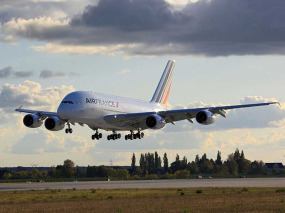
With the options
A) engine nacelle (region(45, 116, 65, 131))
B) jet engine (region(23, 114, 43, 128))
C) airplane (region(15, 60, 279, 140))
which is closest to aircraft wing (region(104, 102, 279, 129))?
airplane (region(15, 60, 279, 140))

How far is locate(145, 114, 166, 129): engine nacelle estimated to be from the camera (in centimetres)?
9588

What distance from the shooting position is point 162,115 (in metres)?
99.4

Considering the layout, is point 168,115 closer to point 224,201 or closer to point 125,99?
point 125,99

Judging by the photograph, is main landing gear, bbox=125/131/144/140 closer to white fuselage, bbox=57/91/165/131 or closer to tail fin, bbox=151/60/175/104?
white fuselage, bbox=57/91/165/131

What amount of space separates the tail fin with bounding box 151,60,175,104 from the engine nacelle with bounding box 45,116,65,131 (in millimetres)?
28367

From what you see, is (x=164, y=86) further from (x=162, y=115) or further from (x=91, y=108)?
(x=91, y=108)

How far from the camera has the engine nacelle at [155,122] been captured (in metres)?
95.9

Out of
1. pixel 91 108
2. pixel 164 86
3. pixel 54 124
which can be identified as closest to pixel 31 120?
pixel 54 124

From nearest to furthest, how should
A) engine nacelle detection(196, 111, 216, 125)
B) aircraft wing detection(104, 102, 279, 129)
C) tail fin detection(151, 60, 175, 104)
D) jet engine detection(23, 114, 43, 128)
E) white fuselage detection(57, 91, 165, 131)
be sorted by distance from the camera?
white fuselage detection(57, 91, 165, 131)
engine nacelle detection(196, 111, 216, 125)
aircraft wing detection(104, 102, 279, 129)
jet engine detection(23, 114, 43, 128)
tail fin detection(151, 60, 175, 104)

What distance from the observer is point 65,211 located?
6303cm

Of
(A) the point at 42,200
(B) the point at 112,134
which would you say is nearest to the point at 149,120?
(B) the point at 112,134

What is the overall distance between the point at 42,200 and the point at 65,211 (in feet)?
66.7

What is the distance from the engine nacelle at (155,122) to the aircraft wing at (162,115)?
0.73m

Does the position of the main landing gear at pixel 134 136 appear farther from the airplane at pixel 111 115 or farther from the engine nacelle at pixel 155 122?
the engine nacelle at pixel 155 122
